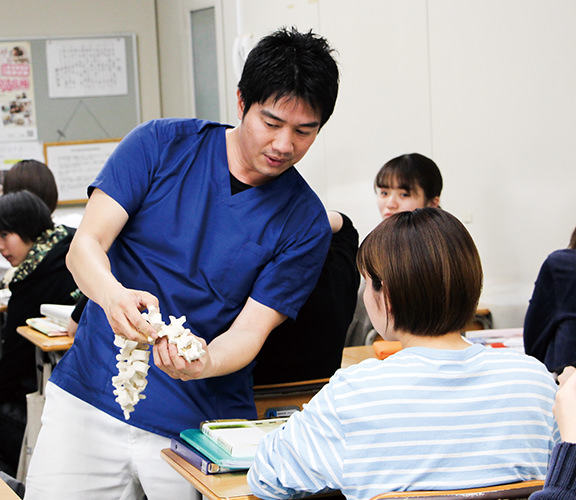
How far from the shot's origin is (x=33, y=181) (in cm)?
398

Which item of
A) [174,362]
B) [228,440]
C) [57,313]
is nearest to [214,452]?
[228,440]

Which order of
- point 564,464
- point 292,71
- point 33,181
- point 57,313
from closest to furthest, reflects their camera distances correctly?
point 564,464 < point 292,71 < point 57,313 < point 33,181

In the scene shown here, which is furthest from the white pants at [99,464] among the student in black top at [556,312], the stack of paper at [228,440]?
the student in black top at [556,312]

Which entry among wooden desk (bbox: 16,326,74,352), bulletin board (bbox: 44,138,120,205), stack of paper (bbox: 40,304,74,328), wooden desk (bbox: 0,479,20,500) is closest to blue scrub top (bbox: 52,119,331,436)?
wooden desk (bbox: 0,479,20,500)

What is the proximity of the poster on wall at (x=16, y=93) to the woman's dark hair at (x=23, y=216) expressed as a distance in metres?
2.83

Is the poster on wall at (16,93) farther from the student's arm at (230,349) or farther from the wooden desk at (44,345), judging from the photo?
the student's arm at (230,349)

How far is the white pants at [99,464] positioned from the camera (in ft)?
5.16

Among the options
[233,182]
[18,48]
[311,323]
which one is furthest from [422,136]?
[18,48]

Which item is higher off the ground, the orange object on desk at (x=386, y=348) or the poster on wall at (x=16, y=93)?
the poster on wall at (x=16, y=93)

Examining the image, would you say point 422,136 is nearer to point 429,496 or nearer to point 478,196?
point 478,196

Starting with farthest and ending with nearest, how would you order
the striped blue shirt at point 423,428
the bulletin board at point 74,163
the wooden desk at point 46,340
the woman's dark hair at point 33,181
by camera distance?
1. the bulletin board at point 74,163
2. the woman's dark hair at point 33,181
3. the wooden desk at point 46,340
4. the striped blue shirt at point 423,428

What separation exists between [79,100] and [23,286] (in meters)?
3.14

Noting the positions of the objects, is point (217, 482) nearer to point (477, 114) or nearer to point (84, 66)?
point (477, 114)

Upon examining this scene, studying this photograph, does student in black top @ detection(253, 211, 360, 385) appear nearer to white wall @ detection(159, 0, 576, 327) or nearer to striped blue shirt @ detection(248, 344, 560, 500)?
striped blue shirt @ detection(248, 344, 560, 500)
